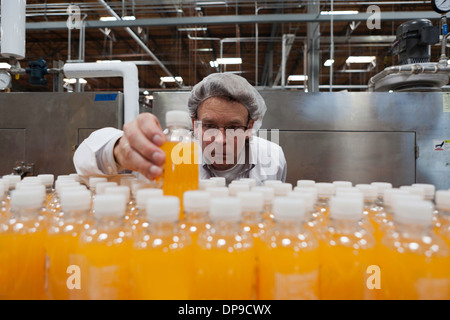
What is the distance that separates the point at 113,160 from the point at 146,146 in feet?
1.24

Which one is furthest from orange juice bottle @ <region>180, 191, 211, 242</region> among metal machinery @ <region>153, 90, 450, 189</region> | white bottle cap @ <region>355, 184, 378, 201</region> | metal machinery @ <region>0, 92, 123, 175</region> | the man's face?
metal machinery @ <region>0, 92, 123, 175</region>

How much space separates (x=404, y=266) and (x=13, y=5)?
248 centimetres

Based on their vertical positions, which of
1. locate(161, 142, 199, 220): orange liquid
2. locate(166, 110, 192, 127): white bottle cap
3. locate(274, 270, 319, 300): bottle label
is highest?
locate(166, 110, 192, 127): white bottle cap

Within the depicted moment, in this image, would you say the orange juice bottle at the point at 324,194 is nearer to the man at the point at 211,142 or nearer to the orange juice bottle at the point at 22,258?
the man at the point at 211,142

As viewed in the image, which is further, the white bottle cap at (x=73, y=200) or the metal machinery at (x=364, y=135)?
the metal machinery at (x=364, y=135)

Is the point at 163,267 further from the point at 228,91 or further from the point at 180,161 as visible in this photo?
the point at 228,91

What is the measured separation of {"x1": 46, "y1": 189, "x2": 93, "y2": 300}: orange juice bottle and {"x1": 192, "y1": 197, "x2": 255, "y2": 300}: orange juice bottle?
0.26m

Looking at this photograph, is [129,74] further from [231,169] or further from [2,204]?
[2,204]

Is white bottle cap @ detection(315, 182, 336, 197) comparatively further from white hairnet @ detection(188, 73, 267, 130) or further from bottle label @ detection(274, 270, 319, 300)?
white hairnet @ detection(188, 73, 267, 130)

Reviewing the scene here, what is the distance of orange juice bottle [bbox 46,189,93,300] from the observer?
0.60 meters

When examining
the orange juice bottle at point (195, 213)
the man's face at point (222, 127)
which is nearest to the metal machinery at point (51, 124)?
the man's face at point (222, 127)

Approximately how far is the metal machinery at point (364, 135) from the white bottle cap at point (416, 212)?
179 cm

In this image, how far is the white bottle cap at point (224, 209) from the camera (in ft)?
1.76

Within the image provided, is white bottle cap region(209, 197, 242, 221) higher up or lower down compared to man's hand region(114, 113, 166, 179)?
lower down
